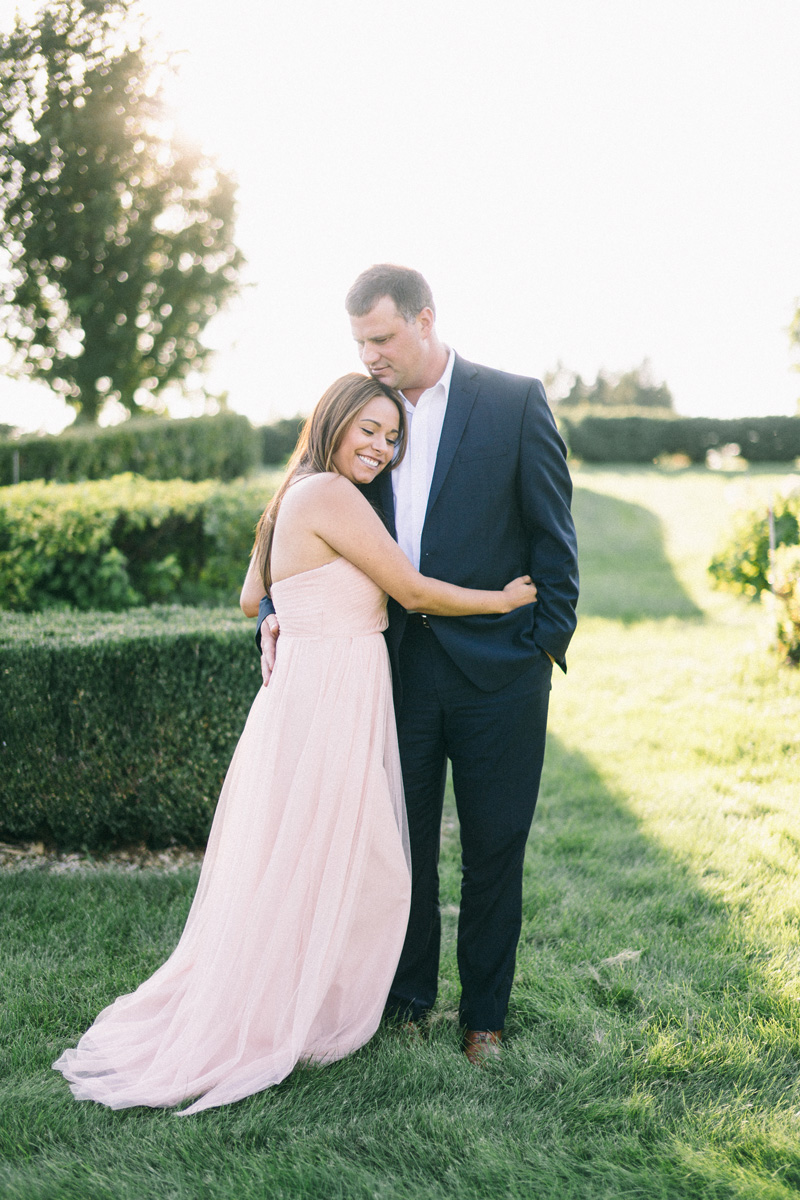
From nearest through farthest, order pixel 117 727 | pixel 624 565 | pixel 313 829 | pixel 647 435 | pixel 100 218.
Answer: pixel 313 829, pixel 117 727, pixel 624 565, pixel 100 218, pixel 647 435

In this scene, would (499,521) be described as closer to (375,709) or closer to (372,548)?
(372,548)

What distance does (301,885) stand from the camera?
2.75 m

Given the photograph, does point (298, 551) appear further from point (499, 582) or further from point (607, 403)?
point (607, 403)

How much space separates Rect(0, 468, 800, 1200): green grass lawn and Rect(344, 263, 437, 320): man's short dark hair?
2379 mm

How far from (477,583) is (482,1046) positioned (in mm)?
1513

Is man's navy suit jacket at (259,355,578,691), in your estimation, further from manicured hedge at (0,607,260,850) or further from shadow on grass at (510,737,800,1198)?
manicured hedge at (0,607,260,850)

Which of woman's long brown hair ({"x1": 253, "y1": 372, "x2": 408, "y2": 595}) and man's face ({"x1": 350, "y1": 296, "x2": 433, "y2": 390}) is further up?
man's face ({"x1": 350, "y1": 296, "x2": 433, "y2": 390})

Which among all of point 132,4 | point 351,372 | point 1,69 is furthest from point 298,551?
point 1,69

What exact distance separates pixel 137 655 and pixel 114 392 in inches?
658

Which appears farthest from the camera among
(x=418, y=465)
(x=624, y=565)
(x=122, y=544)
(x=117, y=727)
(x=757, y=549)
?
(x=624, y=565)

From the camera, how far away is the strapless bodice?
277 centimetres

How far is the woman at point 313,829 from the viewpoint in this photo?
8.76ft

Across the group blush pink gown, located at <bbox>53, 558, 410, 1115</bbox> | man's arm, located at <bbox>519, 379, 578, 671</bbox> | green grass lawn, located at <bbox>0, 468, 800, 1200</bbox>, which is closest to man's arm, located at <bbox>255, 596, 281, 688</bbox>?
blush pink gown, located at <bbox>53, 558, 410, 1115</bbox>

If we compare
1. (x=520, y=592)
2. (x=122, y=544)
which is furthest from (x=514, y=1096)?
(x=122, y=544)
